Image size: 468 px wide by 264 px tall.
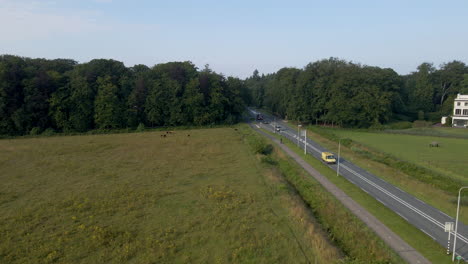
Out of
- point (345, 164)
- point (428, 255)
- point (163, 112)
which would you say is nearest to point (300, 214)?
point (428, 255)

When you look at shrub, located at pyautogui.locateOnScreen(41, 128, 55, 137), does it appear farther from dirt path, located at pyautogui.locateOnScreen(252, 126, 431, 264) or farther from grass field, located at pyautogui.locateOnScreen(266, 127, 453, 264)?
dirt path, located at pyautogui.locateOnScreen(252, 126, 431, 264)

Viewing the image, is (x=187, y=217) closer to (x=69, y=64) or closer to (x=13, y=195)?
(x=13, y=195)

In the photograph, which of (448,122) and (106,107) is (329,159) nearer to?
(106,107)

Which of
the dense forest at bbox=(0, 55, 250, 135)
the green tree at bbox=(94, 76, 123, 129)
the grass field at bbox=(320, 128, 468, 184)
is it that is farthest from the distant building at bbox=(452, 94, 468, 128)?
the green tree at bbox=(94, 76, 123, 129)

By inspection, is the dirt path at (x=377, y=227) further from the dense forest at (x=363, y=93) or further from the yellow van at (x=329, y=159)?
the dense forest at (x=363, y=93)

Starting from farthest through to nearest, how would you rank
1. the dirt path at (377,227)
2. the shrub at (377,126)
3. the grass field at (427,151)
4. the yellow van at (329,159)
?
the shrub at (377,126) → the yellow van at (329,159) → the grass field at (427,151) → the dirt path at (377,227)

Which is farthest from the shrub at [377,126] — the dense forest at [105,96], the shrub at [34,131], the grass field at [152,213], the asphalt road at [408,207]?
the shrub at [34,131]

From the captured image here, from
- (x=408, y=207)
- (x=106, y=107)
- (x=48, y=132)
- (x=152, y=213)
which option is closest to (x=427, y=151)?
(x=408, y=207)
